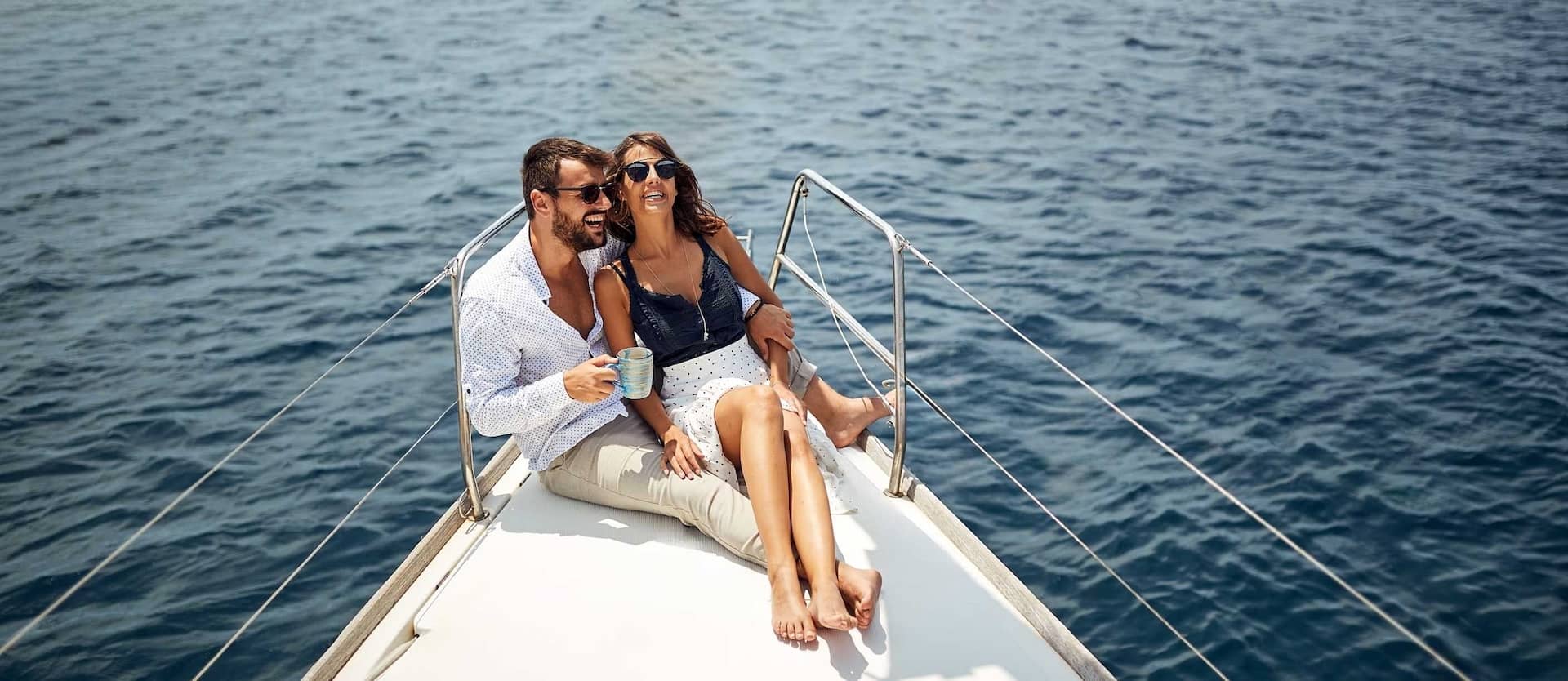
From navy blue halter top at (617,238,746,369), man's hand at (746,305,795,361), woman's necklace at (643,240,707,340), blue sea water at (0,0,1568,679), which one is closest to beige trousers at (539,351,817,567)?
navy blue halter top at (617,238,746,369)

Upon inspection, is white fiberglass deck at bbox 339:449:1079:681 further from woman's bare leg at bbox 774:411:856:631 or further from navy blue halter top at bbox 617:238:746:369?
navy blue halter top at bbox 617:238:746:369

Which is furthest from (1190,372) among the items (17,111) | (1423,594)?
(17,111)

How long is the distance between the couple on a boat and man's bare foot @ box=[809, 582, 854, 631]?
0.7 inches

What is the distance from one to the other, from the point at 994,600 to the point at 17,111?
11.6 metres

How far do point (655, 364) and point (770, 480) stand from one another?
29.6 inches

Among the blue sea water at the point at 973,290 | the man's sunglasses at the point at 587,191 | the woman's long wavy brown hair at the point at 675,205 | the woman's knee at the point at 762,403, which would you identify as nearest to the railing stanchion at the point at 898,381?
the woman's knee at the point at 762,403

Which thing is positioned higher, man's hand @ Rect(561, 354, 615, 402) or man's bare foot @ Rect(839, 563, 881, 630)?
man's hand @ Rect(561, 354, 615, 402)

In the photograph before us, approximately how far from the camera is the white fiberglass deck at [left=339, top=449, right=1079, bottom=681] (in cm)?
288

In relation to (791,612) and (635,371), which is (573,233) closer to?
(635,371)

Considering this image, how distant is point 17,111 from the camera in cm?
1132

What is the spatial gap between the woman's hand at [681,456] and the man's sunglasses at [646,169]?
0.75 metres

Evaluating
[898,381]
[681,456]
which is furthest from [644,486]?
[898,381]

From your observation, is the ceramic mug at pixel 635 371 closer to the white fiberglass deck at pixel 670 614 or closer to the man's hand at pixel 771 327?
the white fiberglass deck at pixel 670 614

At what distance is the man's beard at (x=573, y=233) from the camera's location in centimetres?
352
